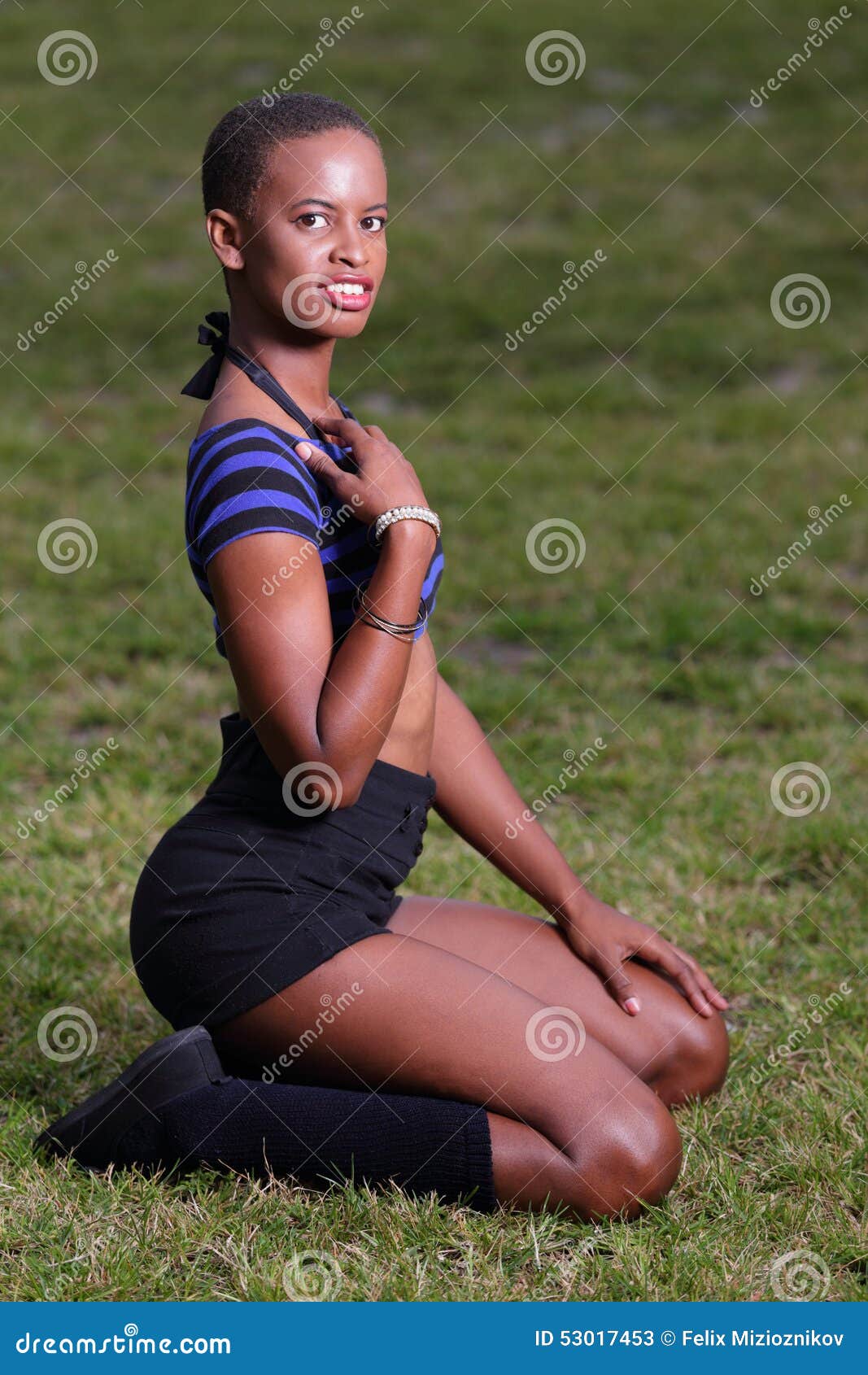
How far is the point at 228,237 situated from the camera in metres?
2.05

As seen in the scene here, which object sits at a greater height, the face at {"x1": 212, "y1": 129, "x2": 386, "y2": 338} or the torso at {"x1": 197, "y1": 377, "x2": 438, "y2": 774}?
the face at {"x1": 212, "y1": 129, "x2": 386, "y2": 338}

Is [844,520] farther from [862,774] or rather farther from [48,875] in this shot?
[48,875]

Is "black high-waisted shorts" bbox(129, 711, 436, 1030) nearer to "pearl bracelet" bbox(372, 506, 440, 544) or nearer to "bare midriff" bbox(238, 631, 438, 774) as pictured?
"bare midriff" bbox(238, 631, 438, 774)

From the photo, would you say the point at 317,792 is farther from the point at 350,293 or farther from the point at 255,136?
the point at 255,136

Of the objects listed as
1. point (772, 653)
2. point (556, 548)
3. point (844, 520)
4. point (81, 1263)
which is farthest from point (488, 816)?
point (844, 520)

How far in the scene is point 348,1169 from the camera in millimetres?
2137

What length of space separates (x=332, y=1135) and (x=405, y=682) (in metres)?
0.66

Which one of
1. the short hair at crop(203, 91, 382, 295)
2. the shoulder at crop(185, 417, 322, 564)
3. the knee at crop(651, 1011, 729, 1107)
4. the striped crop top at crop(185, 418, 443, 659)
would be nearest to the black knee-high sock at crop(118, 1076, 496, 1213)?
the knee at crop(651, 1011, 729, 1107)

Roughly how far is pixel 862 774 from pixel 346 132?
7.94ft

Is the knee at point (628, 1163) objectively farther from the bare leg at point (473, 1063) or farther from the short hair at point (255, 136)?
the short hair at point (255, 136)

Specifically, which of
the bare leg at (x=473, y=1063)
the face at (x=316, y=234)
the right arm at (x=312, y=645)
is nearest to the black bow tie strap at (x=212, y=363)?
the face at (x=316, y=234)

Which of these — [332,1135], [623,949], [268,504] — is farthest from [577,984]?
[268,504]

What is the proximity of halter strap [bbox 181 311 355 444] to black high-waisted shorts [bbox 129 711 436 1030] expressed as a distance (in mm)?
461

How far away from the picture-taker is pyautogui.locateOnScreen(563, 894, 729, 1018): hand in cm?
249
